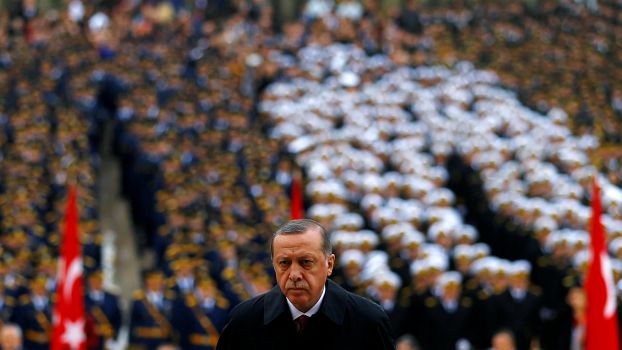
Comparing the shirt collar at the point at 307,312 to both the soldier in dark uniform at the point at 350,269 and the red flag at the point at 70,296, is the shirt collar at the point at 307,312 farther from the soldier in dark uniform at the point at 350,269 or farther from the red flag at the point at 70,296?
the soldier in dark uniform at the point at 350,269

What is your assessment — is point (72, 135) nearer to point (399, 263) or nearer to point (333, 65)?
point (399, 263)

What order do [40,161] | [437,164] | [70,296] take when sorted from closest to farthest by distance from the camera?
1. [70,296]
2. [40,161]
3. [437,164]

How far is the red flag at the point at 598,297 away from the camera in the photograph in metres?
7.54

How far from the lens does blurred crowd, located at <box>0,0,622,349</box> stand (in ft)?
42.7

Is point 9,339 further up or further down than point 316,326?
further down

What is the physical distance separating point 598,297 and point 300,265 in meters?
5.04

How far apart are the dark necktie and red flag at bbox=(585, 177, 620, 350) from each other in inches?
185

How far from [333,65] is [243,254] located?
34.1 feet

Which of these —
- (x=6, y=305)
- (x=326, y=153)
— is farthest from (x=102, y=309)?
(x=326, y=153)

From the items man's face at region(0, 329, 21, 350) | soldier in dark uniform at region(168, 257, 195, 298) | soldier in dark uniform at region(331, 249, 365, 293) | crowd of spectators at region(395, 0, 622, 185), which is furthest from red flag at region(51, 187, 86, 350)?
crowd of spectators at region(395, 0, 622, 185)

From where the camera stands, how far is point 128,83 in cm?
2152

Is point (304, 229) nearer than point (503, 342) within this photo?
Yes

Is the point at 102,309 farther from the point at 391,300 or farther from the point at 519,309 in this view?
the point at 519,309

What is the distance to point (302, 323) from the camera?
3.13 metres
